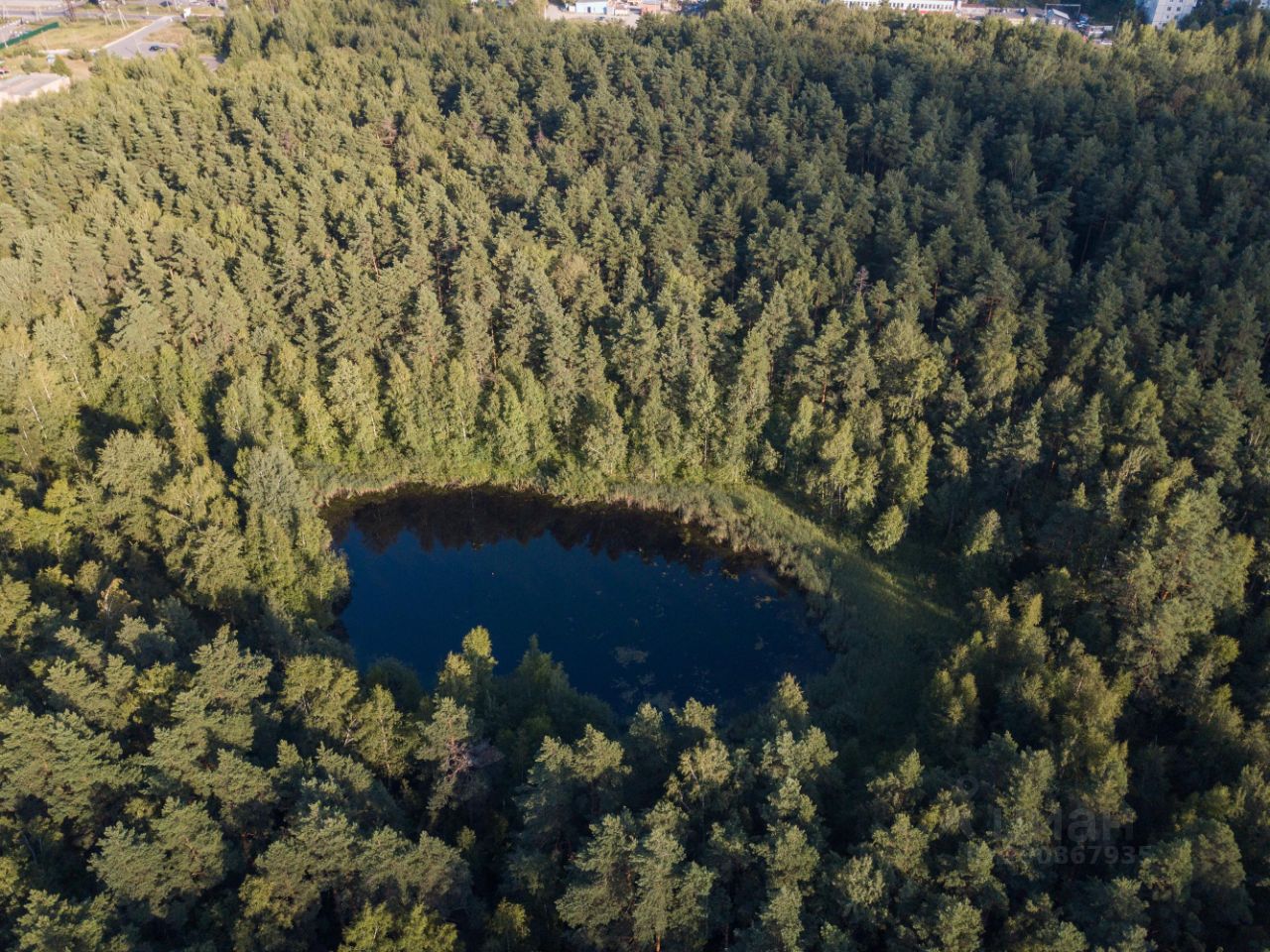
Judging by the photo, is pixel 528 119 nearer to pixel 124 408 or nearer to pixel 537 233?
pixel 537 233

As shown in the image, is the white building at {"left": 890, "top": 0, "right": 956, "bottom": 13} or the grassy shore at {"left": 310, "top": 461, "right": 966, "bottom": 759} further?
the white building at {"left": 890, "top": 0, "right": 956, "bottom": 13}

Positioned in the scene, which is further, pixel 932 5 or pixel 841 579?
pixel 932 5

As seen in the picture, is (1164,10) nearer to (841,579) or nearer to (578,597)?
(841,579)

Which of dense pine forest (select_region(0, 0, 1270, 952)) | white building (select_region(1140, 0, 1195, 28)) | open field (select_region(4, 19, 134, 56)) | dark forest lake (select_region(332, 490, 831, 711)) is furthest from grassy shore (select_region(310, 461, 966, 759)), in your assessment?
white building (select_region(1140, 0, 1195, 28))

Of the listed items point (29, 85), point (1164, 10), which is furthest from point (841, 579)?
point (1164, 10)

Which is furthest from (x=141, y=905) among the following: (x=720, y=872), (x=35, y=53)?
(x=35, y=53)

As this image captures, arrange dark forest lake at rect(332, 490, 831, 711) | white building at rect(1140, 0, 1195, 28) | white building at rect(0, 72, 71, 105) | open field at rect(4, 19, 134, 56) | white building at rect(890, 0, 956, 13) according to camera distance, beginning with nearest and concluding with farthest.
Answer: dark forest lake at rect(332, 490, 831, 711), white building at rect(0, 72, 71, 105), open field at rect(4, 19, 134, 56), white building at rect(890, 0, 956, 13), white building at rect(1140, 0, 1195, 28)

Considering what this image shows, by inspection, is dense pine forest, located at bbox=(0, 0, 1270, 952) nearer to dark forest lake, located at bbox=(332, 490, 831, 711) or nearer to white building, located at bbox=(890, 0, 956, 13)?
dark forest lake, located at bbox=(332, 490, 831, 711)
